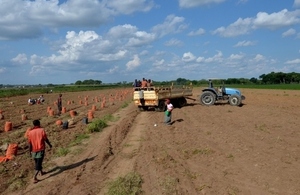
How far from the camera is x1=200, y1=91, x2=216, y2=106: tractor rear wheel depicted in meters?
24.4

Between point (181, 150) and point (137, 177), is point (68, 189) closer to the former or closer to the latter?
point (137, 177)

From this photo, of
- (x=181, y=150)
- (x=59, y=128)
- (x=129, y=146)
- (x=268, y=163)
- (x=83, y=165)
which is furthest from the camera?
(x=59, y=128)

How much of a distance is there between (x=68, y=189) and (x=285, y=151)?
638 cm

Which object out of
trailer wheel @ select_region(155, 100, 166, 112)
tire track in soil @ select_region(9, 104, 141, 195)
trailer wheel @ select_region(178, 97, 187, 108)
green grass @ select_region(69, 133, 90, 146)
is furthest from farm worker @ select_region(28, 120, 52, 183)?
→ trailer wheel @ select_region(178, 97, 187, 108)

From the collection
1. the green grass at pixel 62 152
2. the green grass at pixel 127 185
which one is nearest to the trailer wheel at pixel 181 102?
the green grass at pixel 62 152

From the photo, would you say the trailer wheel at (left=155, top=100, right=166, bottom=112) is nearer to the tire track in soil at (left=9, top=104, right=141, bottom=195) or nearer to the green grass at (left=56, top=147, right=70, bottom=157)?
the tire track in soil at (left=9, top=104, right=141, bottom=195)

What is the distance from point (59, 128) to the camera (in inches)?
665

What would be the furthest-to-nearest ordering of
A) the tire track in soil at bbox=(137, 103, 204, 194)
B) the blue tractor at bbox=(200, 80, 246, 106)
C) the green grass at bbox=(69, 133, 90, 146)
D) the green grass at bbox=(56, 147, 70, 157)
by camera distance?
the blue tractor at bbox=(200, 80, 246, 106) → the green grass at bbox=(69, 133, 90, 146) → the green grass at bbox=(56, 147, 70, 157) → the tire track in soil at bbox=(137, 103, 204, 194)

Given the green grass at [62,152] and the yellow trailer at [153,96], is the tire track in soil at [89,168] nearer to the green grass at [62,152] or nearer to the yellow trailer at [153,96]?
the green grass at [62,152]

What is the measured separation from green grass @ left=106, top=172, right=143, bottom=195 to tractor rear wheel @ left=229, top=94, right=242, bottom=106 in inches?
673

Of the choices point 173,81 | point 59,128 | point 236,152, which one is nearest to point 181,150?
point 236,152

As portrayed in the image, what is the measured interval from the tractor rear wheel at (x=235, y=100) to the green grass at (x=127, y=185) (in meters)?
17.1

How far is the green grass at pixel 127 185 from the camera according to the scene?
7.29 metres

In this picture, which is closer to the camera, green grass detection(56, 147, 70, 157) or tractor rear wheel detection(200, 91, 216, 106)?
green grass detection(56, 147, 70, 157)
